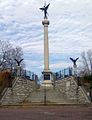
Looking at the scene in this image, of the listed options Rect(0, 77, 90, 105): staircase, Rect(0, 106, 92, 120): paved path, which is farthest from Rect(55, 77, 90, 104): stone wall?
Rect(0, 106, 92, 120): paved path

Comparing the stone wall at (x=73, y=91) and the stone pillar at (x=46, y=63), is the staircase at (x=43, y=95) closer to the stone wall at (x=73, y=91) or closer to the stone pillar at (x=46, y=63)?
the stone wall at (x=73, y=91)

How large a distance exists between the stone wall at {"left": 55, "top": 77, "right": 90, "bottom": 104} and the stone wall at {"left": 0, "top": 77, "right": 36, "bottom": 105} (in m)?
4.98

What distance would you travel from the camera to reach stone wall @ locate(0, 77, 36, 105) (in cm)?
4113

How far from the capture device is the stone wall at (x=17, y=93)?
41.1 meters

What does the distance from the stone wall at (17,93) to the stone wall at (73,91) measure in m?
4.98

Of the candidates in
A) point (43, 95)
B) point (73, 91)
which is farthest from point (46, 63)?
point (73, 91)

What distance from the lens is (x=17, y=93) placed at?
145 feet

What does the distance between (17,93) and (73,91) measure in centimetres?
717

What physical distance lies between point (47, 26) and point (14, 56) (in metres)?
21.6

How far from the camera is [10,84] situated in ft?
145

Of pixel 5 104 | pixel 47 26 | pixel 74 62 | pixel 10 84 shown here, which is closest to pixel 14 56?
pixel 47 26

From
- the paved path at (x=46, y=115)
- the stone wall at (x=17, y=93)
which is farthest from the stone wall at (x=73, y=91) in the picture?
the paved path at (x=46, y=115)

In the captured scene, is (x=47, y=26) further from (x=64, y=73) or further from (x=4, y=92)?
(x=4, y=92)

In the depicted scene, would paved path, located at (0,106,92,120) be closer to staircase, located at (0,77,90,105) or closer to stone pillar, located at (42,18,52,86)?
staircase, located at (0,77,90,105)
